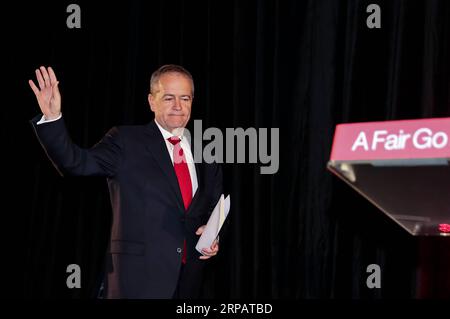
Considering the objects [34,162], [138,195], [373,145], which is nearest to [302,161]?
[138,195]

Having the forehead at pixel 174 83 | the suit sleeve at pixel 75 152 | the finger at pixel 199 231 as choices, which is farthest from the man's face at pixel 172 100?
the finger at pixel 199 231

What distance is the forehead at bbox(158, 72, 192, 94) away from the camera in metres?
2.31

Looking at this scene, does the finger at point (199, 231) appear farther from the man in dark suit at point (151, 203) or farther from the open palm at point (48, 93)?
the open palm at point (48, 93)

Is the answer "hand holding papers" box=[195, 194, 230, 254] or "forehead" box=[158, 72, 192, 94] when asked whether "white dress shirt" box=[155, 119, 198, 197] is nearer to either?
"forehead" box=[158, 72, 192, 94]

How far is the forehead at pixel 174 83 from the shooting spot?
7.57 ft

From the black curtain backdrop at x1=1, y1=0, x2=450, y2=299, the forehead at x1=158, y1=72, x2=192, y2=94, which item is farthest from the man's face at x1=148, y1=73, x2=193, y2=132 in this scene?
the black curtain backdrop at x1=1, y1=0, x2=450, y2=299

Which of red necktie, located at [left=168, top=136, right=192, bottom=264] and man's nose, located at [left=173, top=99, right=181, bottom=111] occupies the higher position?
man's nose, located at [left=173, top=99, right=181, bottom=111]

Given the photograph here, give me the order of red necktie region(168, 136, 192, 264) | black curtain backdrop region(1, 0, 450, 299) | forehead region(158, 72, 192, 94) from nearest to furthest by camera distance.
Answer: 1. red necktie region(168, 136, 192, 264)
2. forehead region(158, 72, 192, 94)
3. black curtain backdrop region(1, 0, 450, 299)

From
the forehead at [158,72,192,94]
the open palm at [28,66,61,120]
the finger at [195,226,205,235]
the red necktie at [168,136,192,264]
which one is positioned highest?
the forehead at [158,72,192,94]

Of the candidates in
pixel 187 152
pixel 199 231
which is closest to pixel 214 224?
pixel 199 231

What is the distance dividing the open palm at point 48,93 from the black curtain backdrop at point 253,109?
1.31 m

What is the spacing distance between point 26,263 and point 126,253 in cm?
169

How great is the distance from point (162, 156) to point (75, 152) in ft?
1.04
